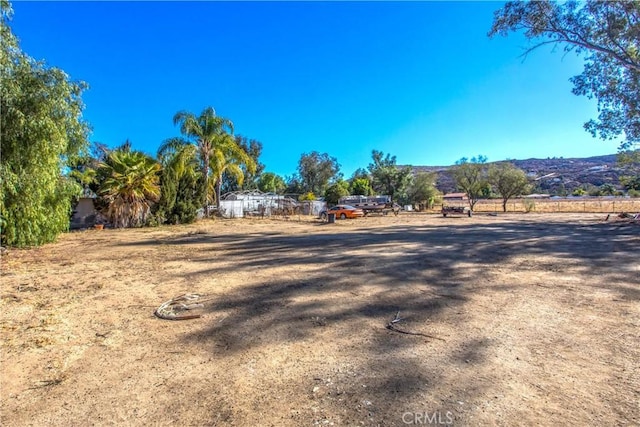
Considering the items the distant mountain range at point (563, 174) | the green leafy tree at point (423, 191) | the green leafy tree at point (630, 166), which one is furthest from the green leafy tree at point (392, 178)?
the distant mountain range at point (563, 174)

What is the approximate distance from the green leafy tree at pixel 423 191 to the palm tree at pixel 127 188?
37.1 m

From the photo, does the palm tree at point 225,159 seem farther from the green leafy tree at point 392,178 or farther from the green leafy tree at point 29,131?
the green leafy tree at point 392,178

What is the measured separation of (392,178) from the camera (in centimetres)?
4812

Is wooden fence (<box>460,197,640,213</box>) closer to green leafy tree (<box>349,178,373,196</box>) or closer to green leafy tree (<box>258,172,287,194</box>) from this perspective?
green leafy tree (<box>349,178,373,196</box>)

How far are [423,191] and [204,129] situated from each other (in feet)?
108

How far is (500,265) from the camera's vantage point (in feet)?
23.1

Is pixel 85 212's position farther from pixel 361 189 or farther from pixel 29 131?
pixel 361 189

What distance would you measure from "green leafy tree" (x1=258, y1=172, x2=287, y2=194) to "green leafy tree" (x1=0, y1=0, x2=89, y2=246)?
1637 inches

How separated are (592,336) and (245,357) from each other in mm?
3472

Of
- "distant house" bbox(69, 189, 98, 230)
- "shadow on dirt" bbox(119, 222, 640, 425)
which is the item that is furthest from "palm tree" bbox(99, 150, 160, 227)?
"shadow on dirt" bbox(119, 222, 640, 425)

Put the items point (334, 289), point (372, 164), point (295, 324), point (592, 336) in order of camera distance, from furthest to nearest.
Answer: point (372, 164), point (334, 289), point (295, 324), point (592, 336)

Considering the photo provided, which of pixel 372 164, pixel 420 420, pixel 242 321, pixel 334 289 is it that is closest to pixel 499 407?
pixel 420 420

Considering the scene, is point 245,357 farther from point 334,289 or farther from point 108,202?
point 108,202

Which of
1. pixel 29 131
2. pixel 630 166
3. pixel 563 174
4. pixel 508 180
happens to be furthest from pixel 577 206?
pixel 563 174
